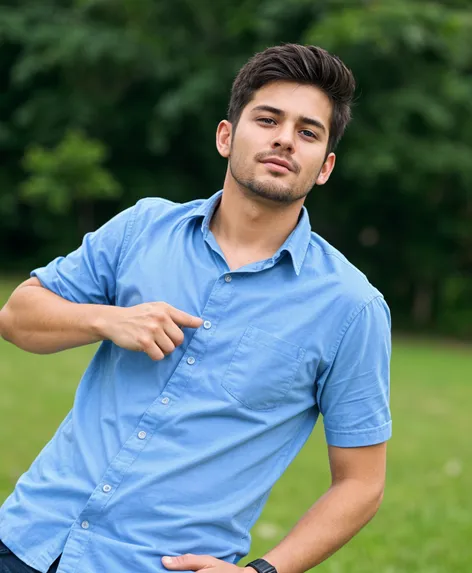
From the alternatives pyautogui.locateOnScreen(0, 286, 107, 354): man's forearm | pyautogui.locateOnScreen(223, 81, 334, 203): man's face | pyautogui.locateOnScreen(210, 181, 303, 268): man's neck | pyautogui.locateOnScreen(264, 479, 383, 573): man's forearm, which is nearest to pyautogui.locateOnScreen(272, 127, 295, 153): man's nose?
pyautogui.locateOnScreen(223, 81, 334, 203): man's face

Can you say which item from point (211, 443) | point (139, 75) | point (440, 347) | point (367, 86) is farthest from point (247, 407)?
point (139, 75)

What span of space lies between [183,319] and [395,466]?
608cm

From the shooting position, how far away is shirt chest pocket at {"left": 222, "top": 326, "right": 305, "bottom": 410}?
205 cm

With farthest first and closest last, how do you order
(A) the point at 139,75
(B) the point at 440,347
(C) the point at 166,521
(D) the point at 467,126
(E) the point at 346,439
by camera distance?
1. (A) the point at 139,75
2. (D) the point at 467,126
3. (B) the point at 440,347
4. (E) the point at 346,439
5. (C) the point at 166,521

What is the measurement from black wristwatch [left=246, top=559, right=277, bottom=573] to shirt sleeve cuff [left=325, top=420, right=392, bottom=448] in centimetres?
31

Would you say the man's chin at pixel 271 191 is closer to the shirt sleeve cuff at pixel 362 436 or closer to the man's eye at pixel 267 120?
the man's eye at pixel 267 120

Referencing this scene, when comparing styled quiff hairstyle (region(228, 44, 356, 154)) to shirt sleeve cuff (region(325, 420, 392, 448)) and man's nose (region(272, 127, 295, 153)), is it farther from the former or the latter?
shirt sleeve cuff (region(325, 420, 392, 448))

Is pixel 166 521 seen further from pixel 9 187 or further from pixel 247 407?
pixel 9 187

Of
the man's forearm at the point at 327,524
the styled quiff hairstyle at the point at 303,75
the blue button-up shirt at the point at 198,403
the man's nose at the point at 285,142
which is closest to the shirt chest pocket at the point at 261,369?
the blue button-up shirt at the point at 198,403

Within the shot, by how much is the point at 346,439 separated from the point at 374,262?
2370 cm

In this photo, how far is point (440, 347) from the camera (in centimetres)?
1986

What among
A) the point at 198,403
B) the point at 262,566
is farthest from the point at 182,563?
the point at 198,403

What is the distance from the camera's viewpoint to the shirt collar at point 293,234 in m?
2.15

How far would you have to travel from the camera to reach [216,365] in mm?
2062
